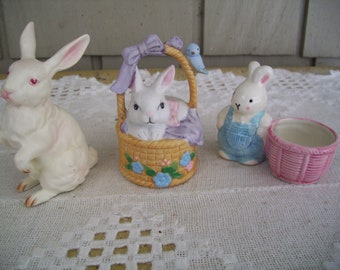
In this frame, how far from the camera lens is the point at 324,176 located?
0.91 meters

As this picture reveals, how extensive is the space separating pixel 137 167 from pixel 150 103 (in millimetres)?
168

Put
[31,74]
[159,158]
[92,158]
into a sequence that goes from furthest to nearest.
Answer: [92,158]
[159,158]
[31,74]

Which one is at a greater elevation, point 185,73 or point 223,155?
point 185,73

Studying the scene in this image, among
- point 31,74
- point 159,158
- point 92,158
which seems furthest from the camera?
point 92,158

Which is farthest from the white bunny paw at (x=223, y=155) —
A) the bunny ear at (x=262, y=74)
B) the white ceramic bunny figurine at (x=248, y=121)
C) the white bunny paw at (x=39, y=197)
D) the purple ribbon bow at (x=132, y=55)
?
the white bunny paw at (x=39, y=197)

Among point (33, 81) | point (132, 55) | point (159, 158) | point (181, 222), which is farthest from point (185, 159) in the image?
point (33, 81)

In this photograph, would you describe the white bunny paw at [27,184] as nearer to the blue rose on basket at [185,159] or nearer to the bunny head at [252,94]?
the blue rose on basket at [185,159]

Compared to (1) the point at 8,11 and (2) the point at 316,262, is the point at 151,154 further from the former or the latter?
(1) the point at 8,11

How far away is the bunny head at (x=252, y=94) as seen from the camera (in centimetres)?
89

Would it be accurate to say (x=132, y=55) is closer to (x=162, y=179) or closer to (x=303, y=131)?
(x=162, y=179)

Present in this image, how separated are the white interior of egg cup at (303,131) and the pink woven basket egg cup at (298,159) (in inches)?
0.9

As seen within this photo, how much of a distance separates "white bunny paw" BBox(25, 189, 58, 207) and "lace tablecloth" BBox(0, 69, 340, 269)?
0.6 inches

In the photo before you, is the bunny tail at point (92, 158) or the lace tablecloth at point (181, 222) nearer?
the lace tablecloth at point (181, 222)

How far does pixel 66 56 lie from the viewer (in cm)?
80
